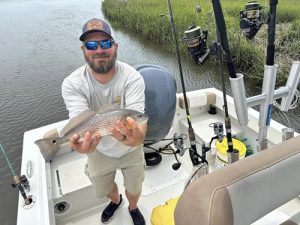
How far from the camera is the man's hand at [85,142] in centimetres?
190

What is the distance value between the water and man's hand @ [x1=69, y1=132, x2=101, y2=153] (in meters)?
3.48

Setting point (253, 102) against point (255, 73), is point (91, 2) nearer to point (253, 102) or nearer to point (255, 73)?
point (255, 73)

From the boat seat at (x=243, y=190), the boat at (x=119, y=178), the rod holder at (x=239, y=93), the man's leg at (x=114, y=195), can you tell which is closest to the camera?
the boat seat at (x=243, y=190)

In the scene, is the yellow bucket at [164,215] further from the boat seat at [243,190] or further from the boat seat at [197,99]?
the boat seat at [197,99]

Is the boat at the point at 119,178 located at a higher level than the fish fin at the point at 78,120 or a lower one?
lower

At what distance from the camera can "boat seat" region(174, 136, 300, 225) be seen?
1.45 m

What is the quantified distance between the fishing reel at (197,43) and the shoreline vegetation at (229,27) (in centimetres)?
88

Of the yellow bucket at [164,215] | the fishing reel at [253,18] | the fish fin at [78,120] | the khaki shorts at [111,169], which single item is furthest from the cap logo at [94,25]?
the yellow bucket at [164,215]

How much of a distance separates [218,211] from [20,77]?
9.71m

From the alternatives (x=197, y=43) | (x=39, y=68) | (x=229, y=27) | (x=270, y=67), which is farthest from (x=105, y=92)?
(x=39, y=68)

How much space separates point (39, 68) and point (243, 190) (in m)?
10.1

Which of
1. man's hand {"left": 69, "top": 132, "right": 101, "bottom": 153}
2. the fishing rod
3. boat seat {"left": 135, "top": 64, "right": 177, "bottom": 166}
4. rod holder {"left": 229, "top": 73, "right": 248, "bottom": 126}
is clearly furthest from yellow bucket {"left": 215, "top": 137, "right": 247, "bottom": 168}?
man's hand {"left": 69, "top": 132, "right": 101, "bottom": 153}

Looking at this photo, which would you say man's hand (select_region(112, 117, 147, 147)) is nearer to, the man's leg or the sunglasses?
Answer: the sunglasses

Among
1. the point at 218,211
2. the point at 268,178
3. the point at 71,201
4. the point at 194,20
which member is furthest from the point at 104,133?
the point at 194,20
